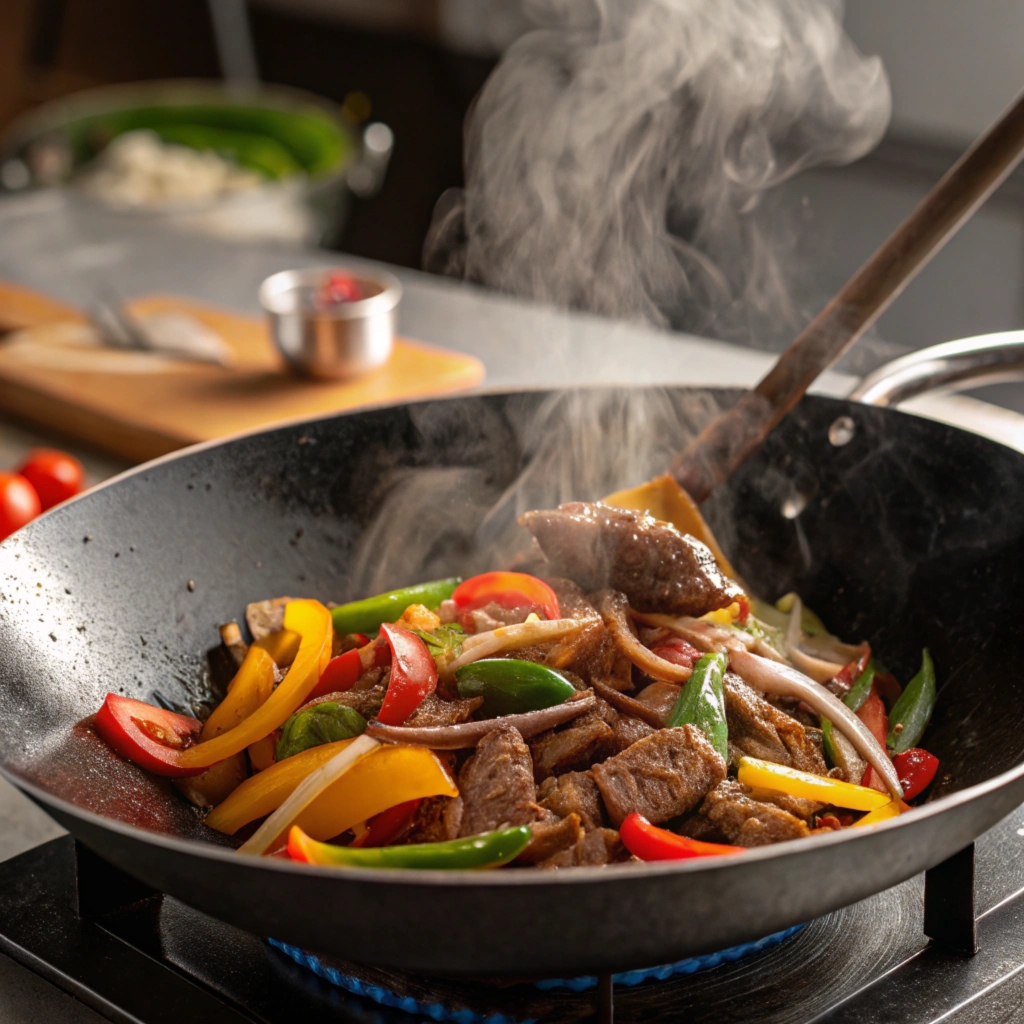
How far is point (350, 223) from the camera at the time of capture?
7117 millimetres

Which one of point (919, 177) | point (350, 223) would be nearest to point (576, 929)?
point (919, 177)

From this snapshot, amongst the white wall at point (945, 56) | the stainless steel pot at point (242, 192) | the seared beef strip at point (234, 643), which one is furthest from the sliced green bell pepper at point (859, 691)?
the white wall at point (945, 56)

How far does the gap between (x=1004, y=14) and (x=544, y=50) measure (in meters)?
2.79

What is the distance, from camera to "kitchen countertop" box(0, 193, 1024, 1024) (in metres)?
3.14

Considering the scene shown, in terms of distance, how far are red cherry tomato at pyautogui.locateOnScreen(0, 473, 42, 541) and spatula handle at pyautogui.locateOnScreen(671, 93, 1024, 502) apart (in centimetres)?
142

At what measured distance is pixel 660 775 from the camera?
1.42 m

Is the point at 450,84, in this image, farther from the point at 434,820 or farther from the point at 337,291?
the point at 434,820

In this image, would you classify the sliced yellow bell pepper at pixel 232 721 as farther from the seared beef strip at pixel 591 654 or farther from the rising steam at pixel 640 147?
the rising steam at pixel 640 147

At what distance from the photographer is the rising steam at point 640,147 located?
244cm

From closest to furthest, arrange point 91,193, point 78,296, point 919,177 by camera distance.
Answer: point 78,296, point 91,193, point 919,177

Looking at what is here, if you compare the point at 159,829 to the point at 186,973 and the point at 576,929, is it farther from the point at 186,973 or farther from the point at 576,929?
the point at 576,929

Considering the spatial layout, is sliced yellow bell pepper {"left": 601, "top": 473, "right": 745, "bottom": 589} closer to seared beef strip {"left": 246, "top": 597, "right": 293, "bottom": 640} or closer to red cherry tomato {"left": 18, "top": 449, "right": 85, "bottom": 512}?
seared beef strip {"left": 246, "top": 597, "right": 293, "bottom": 640}

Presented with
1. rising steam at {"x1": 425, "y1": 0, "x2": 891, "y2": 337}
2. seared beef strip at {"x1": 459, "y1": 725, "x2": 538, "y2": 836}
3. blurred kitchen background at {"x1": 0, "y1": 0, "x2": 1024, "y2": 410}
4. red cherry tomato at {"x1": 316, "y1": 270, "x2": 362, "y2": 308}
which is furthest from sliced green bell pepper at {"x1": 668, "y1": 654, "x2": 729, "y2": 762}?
red cherry tomato at {"x1": 316, "y1": 270, "x2": 362, "y2": 308}

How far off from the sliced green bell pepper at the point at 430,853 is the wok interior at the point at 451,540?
29 cm
